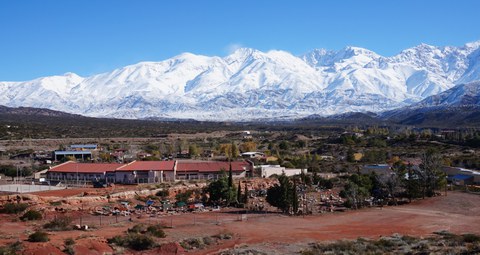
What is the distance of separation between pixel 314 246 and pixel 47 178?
34225 millimetres

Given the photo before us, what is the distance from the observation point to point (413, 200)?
4600 centimetres

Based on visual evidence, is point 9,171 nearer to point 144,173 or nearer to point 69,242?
point 144,173

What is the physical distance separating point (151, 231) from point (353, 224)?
13.1 metres

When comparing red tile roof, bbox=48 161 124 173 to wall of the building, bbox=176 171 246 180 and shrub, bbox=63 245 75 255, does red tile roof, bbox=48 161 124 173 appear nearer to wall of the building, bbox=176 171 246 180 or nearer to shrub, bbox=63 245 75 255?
wall of the building, bbox=176 171 246 180

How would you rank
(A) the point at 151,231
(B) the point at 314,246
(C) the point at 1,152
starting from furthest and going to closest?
(C) the point at 1,152 < (A) the point at 151,231 < (B) the point at 314,246

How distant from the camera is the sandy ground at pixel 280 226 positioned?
2870 centimetres

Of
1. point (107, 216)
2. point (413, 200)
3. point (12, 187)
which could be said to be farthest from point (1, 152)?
point (413, 200)

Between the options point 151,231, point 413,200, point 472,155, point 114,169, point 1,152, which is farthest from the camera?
point 1,152

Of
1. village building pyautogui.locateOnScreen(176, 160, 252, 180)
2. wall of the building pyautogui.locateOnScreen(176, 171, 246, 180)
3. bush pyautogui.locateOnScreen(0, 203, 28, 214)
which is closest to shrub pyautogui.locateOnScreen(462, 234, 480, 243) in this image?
bush pyautogui.locateOnScreen(0, 203, 28, 214)

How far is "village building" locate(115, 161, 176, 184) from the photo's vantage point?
5200cm

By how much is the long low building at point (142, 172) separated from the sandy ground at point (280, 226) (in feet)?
45.0

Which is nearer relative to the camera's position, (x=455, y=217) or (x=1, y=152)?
(x=455, y=217)

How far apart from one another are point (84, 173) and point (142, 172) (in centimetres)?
591

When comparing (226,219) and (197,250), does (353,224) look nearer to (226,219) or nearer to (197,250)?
(226,219)
